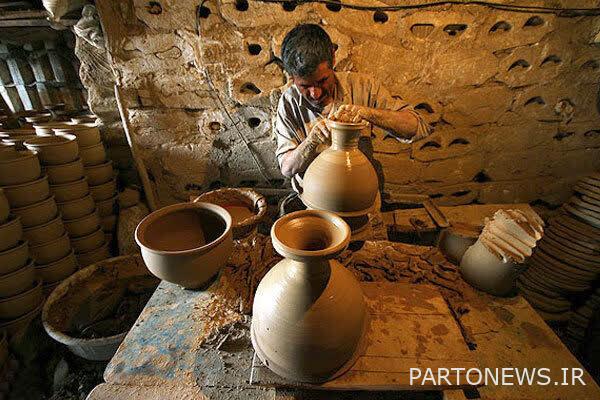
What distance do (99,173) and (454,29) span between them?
3.79 meters

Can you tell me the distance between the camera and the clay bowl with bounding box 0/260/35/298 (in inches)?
91.8

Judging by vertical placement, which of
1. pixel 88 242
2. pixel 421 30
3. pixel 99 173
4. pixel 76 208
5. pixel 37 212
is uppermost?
pixel 421 30

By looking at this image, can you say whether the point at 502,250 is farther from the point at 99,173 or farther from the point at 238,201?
the point at 99,173

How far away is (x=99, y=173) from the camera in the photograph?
3053mm

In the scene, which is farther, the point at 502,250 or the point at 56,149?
the point at 56,149

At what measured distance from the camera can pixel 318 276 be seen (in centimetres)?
99

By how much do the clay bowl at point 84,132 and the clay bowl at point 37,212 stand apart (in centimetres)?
67

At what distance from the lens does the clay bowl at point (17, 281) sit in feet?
7.65

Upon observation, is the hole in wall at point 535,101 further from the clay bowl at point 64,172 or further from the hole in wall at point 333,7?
the clay bowl at point 64,172

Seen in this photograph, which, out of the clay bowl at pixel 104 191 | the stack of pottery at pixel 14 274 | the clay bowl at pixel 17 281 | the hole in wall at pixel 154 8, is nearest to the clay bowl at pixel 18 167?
the stack of pottery at pixel 14 274

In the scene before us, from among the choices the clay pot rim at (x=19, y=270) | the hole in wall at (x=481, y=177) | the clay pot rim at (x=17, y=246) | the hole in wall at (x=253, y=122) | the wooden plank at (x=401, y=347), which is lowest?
the clay pot rim at (x=19, y=270)

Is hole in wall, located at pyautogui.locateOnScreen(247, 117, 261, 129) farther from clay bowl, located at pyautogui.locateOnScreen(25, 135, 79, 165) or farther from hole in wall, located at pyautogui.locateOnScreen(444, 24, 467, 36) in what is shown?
hole in wall, located at pyautogui.locateOnScreen(444, 24, 467, 36)

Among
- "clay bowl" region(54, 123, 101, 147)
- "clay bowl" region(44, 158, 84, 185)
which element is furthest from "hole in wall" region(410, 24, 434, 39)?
"clay bowl" region(44, 158, 84, 185)

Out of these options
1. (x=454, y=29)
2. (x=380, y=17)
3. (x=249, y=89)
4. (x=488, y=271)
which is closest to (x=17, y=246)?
(x=249, y=89)
